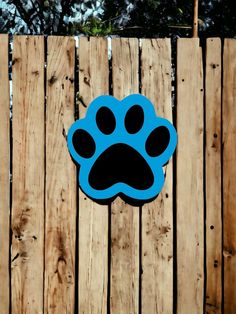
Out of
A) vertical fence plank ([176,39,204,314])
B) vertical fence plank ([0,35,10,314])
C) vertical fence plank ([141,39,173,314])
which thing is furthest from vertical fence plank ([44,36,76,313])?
vertical fence plank ([176,39,204,314])

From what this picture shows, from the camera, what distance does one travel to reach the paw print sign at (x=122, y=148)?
2283 mm

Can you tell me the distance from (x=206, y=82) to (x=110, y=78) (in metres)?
0.52

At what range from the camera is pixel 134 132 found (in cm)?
237

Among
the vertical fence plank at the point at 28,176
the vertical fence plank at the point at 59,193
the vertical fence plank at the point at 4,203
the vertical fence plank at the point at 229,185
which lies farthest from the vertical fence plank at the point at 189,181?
the vertical fence plank at the point at 4,203

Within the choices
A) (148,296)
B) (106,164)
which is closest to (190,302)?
(148,296)

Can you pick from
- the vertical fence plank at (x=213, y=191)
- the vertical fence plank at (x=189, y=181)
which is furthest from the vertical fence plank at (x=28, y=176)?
the vertical fence plank at (x=213, y=191)

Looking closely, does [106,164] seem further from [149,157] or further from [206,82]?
[206,82]

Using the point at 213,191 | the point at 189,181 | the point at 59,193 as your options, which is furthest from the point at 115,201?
the point at 213,191

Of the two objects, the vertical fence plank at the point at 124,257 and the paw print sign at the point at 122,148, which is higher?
the paw print sign at the point at 122,148

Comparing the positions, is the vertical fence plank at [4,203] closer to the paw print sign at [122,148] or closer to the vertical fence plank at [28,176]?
Result: the vertical fence plank at [28,176]

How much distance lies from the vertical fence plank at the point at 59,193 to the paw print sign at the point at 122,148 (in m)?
0.07

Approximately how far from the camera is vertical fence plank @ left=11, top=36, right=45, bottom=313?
228 cm

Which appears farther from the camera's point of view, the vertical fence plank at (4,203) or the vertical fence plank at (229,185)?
the vertical fence plank at (229,185)

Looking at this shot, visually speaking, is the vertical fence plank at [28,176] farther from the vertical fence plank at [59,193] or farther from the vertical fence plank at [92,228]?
the vertical fence plank at [92,228]
